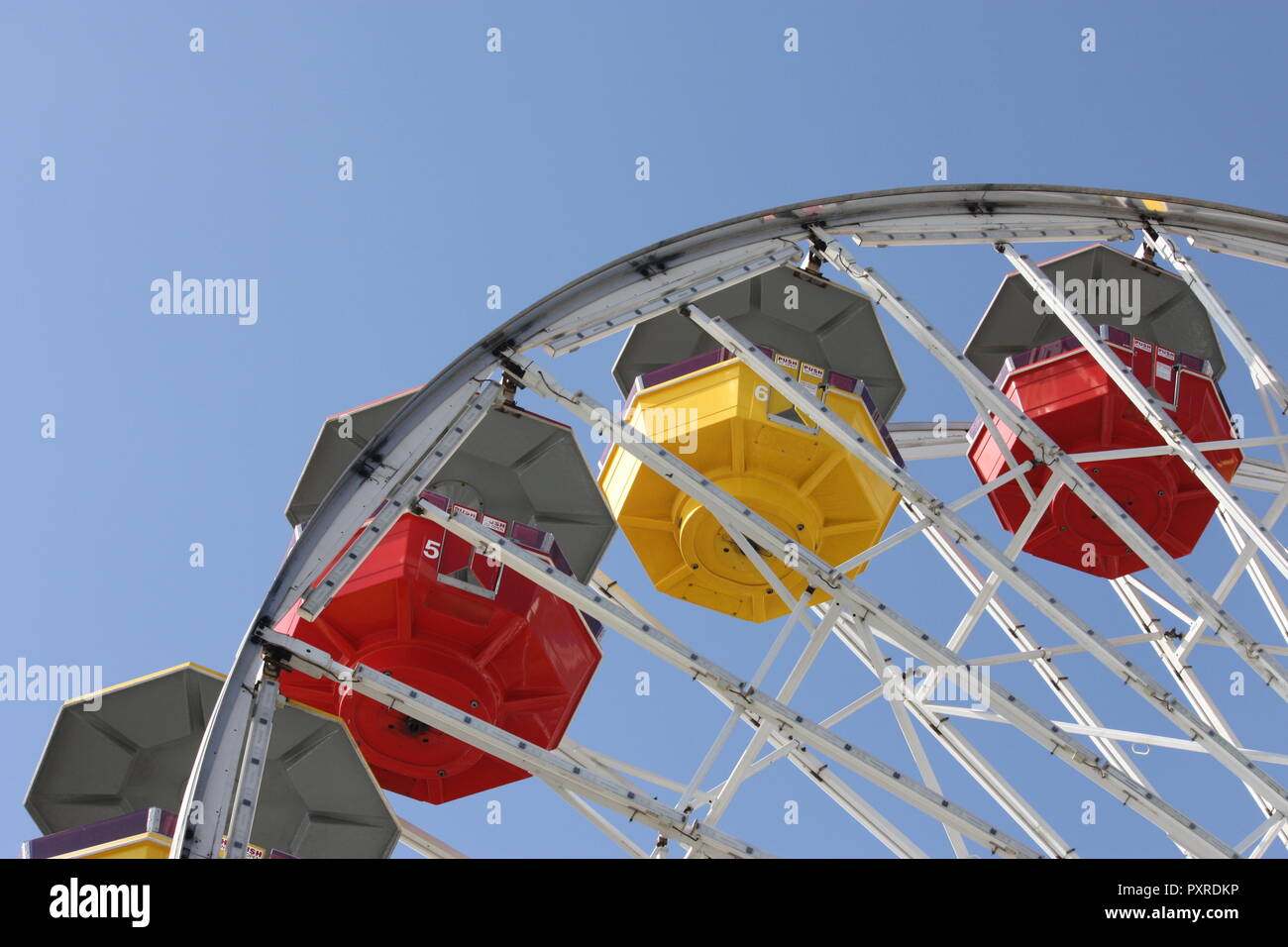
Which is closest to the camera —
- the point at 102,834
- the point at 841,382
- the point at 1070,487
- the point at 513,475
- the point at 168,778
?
the point at 102,834

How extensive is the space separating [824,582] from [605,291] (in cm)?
351

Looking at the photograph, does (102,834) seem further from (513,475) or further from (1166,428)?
(1166,428)

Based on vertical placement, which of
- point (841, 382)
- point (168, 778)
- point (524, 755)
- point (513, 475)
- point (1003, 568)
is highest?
point (841, 382)

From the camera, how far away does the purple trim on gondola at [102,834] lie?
14.2 metres

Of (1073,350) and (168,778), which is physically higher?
(1073,350)

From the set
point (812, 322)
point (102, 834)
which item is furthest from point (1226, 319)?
point (102, 834)

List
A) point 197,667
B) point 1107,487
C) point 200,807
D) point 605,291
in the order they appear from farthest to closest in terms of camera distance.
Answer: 1. point 1107,487
2. point 197,667
3. point 605,291
4. point 200,807

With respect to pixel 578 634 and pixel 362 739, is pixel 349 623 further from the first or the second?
pixel 578 634

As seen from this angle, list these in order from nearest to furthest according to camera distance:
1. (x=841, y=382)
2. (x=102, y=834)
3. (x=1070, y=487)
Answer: (x=102, y=834), (x=1070, y=487), (x=841, y=382)

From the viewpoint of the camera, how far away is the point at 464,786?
1828 centimetres

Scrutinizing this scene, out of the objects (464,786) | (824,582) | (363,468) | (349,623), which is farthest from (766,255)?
(464,786)

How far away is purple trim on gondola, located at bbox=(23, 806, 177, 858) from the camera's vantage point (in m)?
14.2

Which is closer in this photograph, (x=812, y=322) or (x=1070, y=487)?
(x=1070, y=487)

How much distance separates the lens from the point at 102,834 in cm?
1437
